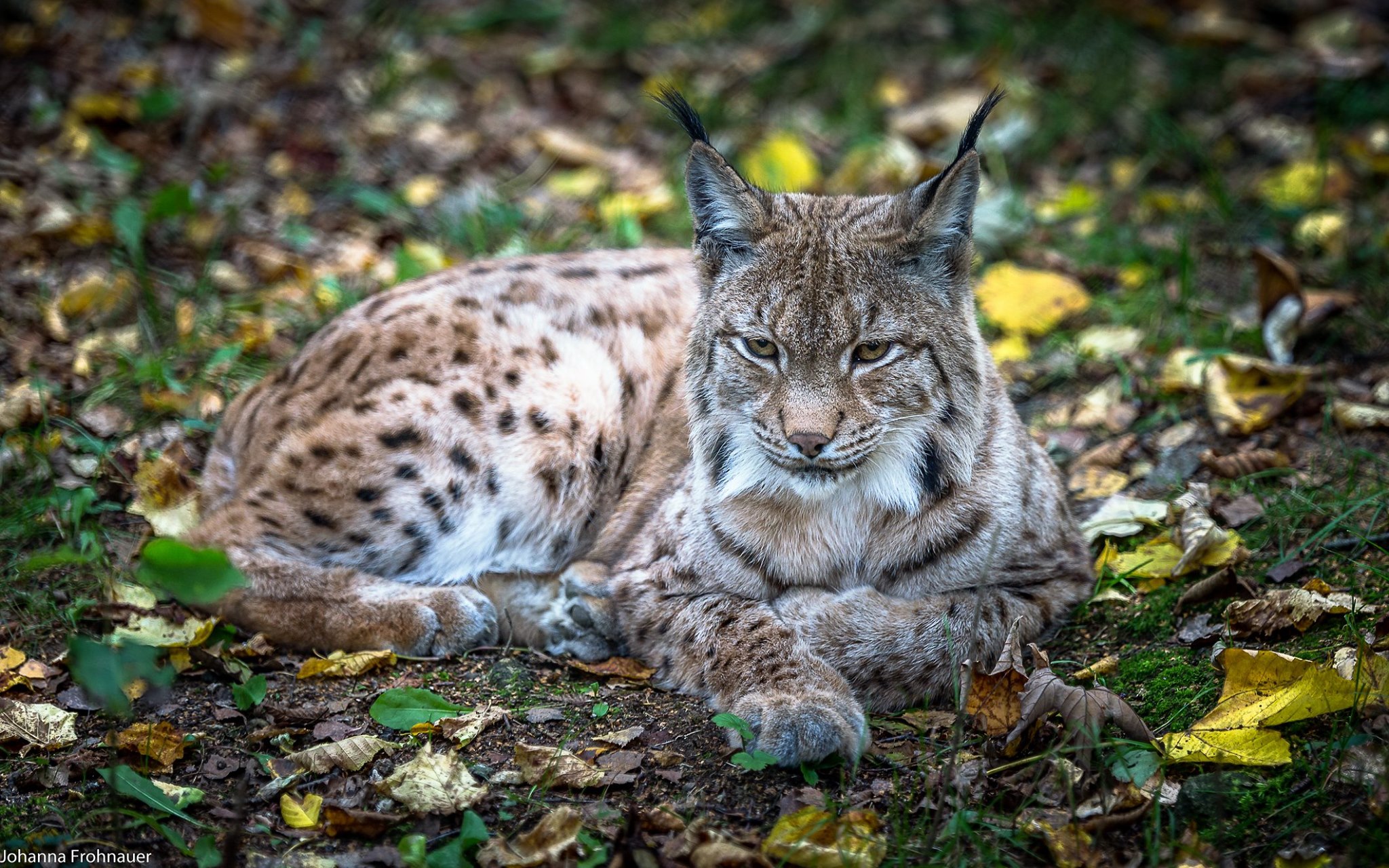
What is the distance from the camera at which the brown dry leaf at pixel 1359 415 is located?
4.38 metres

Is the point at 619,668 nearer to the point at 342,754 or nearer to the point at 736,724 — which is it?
the point at 736,724

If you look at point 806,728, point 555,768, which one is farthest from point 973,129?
point 555,768

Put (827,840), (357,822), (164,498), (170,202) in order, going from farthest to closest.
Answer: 1. (170,202)
2. (164,498)
3. (357,822)
4. (827,840)

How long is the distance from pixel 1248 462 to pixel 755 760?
7.71ft

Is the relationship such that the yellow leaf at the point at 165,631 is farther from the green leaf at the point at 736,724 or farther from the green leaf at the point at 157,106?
the green leaf at the point at 157,106

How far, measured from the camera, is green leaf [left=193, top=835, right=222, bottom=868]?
2.74 m

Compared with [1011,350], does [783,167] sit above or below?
above

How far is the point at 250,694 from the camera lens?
354 centimetres

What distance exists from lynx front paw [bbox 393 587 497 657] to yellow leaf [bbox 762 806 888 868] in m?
1.53

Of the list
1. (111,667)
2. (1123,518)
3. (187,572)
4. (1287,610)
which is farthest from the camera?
(1123,518)

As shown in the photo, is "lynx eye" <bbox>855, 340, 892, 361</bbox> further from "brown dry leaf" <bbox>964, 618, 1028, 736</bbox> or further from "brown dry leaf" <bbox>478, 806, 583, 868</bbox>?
"brown dry leaf" <bbox>478, 806, 583, 868</bbox>

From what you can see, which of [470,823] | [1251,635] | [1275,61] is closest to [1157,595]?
[1251,635]

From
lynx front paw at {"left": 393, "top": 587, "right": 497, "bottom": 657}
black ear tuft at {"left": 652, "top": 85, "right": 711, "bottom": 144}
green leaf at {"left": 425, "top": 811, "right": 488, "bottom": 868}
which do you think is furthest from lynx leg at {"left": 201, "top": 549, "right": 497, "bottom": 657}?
black ear tuft at {"left": 652, "top": 85, "right": 711, "bottom": 144}

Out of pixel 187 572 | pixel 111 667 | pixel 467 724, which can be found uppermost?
pixel 187 572
